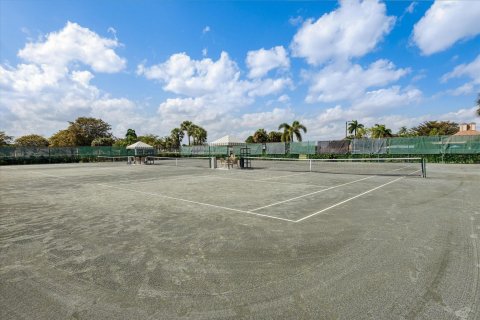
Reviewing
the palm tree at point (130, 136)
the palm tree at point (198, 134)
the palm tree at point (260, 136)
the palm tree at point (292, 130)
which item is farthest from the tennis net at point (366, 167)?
the palm tree at point (260, 136)

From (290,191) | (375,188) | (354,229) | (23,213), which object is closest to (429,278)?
(354,229)

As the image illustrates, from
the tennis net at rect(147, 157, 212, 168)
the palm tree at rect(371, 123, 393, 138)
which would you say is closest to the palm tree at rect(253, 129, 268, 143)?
the palm tree at rect(371, 123, 393, 138)

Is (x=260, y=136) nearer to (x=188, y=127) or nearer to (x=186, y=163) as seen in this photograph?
(x=188, y=127)

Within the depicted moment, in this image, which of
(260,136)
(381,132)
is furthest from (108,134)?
(381,132)

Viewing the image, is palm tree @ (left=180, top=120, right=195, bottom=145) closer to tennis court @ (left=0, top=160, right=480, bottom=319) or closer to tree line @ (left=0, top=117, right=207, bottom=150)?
tree line @ (left=0, top=117, right=207, bottom=150)

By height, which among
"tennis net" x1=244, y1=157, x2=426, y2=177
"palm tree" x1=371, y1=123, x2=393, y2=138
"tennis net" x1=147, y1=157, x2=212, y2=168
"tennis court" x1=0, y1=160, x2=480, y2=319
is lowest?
"tennis court" x1=0, y1=160, x2=480, y2=319

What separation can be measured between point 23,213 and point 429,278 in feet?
32.7

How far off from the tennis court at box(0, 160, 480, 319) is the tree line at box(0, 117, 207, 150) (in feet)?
231

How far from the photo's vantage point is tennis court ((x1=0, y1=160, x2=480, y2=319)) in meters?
3.08

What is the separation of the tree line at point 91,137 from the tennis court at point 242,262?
231 feet

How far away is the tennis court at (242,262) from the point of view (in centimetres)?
308

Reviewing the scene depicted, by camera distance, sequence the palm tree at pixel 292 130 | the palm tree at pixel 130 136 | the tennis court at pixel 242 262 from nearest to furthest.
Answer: the tennis court at pixel 242 262 → the palm tree at pixel 292 130 → the palm tree at pixel 130 136

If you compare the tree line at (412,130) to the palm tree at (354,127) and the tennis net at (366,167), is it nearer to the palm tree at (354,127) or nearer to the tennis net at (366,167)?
the palm tree at (354,127)

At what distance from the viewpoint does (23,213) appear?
7914mm
